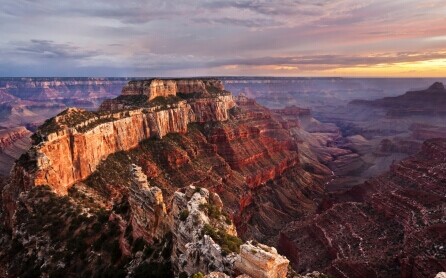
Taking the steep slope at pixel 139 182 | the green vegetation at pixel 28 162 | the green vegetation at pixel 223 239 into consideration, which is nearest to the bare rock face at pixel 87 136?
the steep slope at pixel 139 182

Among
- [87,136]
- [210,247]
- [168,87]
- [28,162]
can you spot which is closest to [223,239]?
[210,247]

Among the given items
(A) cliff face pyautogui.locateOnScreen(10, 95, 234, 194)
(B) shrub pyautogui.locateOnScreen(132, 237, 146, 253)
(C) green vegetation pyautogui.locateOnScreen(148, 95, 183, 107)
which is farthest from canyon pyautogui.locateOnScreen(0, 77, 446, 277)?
(C) green vegetation pyautogui.locateOnScreen(148, 95, 183, 107)

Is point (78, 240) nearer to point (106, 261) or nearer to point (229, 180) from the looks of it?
point (106, 261)

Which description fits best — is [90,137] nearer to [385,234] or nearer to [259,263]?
[385,234]

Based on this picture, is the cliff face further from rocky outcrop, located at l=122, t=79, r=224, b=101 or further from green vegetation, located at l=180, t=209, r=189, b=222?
green vegetation, located at l=180, t=209, r=189, b=222

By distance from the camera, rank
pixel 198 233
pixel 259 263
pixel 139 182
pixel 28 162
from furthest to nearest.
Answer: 1. pixel 28 162
2. pixel 139 182
3. pixel 198 233
4. pixel 259 263

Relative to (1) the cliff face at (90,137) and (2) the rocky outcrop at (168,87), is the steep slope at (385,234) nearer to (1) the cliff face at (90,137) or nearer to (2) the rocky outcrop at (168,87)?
(1) the cliff face at (90,137)
